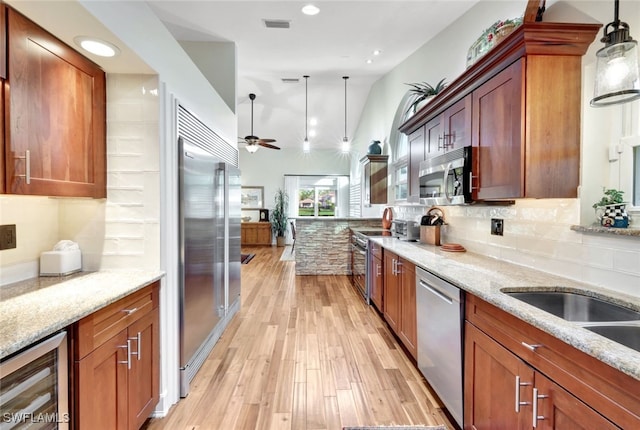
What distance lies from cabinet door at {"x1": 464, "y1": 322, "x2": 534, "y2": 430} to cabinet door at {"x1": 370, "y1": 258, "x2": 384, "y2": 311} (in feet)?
6.13

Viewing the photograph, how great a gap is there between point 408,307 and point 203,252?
5.65 ft

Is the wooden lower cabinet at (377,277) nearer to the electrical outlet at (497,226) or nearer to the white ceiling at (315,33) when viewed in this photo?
the electrical outlet at (497,226)

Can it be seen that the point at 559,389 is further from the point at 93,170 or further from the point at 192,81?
the point at 192,81

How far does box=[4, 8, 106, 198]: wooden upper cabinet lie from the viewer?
1.36 m

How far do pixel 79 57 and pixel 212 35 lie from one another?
252 centimetres

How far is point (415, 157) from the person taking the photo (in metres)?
3.49

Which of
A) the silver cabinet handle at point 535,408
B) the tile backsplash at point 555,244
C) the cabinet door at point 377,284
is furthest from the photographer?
the cabinet door at point 377,284

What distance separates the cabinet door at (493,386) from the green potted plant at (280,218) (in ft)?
27.5

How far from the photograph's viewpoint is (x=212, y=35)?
3877 mm

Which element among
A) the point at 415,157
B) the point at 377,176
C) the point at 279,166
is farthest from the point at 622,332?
the point at 279,166

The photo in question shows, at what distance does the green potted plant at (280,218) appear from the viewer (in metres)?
9.89

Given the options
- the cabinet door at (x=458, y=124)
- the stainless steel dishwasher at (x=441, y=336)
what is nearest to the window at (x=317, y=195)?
the cabinet door at (x=458, y=124)

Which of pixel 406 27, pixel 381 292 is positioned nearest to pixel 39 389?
pixel 381 292

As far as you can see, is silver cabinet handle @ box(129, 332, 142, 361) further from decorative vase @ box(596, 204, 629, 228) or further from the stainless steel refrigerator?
decorative vase @ box(596, 204, 629, 228)
